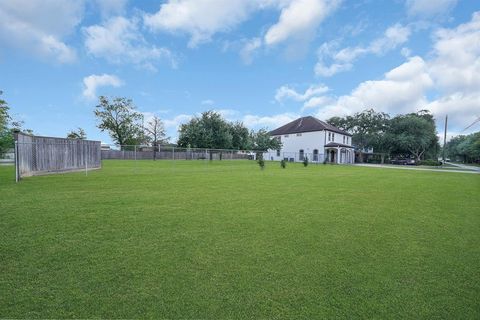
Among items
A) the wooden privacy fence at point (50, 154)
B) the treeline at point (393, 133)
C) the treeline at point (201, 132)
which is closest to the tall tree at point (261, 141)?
the treeline at point (201, 132)

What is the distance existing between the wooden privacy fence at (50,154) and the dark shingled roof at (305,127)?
33.7 metres

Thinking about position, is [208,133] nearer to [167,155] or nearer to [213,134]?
[213,134]

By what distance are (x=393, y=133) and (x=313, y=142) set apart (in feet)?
56.7

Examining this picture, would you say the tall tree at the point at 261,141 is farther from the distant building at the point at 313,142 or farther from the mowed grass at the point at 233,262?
the mowed grass at the point at 233,262

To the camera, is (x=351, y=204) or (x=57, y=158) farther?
(x=57, y=158)

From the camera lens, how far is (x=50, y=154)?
478 inches

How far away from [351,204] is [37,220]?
6.95 meters

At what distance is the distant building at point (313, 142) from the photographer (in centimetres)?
3934

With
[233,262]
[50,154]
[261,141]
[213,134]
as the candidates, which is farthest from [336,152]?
[233,262]

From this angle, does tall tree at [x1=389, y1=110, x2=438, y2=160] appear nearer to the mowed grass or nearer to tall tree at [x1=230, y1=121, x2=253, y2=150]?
tall tree at [x1=230, y1=121, x2=253, y2=150]

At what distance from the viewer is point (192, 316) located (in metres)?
2.05

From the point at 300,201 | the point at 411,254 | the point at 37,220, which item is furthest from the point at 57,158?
the point at 411,254

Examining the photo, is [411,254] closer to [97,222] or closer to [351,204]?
[351,204]

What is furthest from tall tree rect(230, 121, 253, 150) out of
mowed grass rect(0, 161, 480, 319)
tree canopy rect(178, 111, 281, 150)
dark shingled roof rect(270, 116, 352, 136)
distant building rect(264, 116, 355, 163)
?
mowed grass rect(0, 161, 480, 319)
